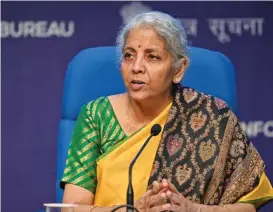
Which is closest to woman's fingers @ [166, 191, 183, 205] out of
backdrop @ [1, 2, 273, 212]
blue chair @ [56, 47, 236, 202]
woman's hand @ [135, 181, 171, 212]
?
woman's hand @ [135, 181, 171, 212]

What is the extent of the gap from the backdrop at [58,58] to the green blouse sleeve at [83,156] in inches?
41.9

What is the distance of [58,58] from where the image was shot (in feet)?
12.3

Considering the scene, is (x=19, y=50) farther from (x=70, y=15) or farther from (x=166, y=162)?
(x=166, y=162)

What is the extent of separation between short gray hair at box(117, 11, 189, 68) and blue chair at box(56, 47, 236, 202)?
0.23 m

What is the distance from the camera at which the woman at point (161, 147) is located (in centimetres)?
262

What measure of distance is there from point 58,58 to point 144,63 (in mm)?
1174

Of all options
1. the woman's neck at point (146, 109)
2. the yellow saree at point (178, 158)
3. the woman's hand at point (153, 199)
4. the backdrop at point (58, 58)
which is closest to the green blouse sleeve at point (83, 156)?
the yellow saree at point (178, 158)

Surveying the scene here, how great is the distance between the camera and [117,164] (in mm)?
2641

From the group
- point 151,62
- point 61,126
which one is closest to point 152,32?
point 151,62

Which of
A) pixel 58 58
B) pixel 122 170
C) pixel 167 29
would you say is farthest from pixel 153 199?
pixel 58 58

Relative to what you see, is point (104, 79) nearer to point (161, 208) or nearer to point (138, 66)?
point (138, 66)

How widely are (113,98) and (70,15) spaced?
3.26 ft

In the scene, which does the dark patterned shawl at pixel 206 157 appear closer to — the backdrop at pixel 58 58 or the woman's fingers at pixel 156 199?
the woman's fingers at pixel 156 199

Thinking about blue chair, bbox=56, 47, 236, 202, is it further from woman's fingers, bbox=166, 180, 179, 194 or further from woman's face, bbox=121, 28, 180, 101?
woman's fingers, bbox=166, 180, 179, 194
